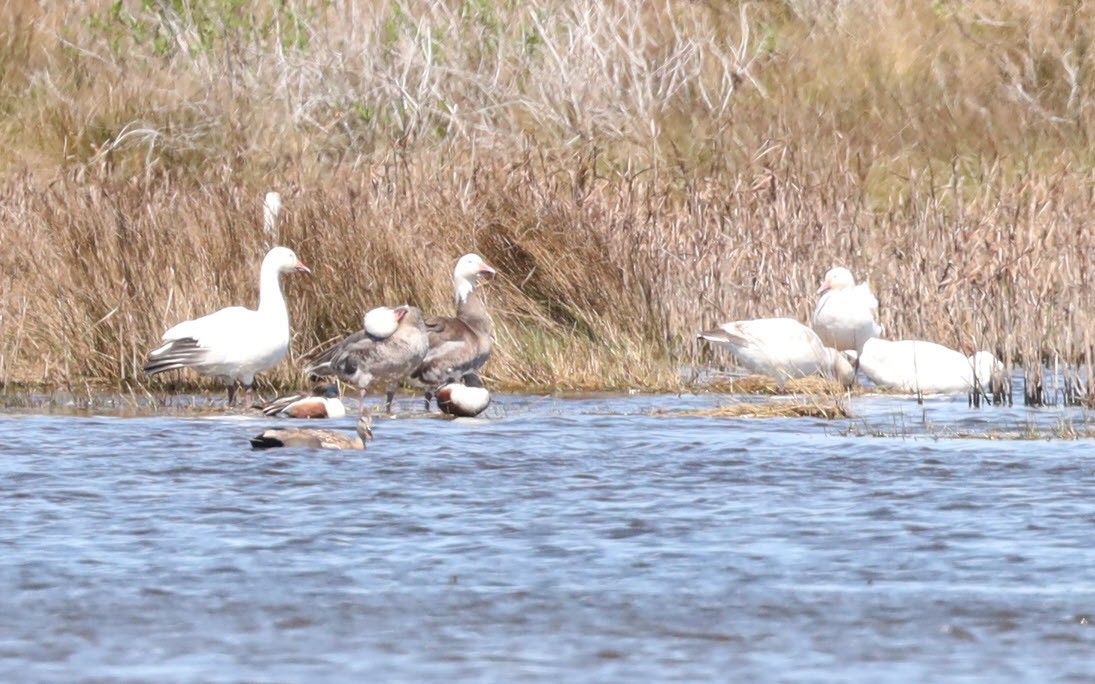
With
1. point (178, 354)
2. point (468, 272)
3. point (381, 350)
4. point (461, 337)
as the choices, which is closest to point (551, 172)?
point (468, 272)

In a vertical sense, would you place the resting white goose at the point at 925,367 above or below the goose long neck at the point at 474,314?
below

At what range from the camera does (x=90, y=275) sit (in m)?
13.5

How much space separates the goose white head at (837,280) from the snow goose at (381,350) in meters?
3.15

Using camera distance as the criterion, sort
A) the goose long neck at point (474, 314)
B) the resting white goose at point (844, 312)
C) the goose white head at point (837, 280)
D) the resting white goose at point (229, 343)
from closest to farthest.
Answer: the resting white goose at point (229, 343)
the goose long neck at point (474, 314)
the resting white goose at point (844, 312)
the goose white head at point (837, 280)

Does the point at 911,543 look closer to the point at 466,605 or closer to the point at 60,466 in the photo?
the point at 466,605

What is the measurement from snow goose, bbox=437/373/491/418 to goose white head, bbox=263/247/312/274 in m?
1.42

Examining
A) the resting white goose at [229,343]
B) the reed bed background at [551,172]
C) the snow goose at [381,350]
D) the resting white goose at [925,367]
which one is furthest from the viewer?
the reed bed background at [551,172]

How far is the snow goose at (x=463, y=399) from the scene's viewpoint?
12.1 metres

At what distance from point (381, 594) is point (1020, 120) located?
18261 mm

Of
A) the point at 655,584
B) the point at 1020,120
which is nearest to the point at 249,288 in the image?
the point at 655,584

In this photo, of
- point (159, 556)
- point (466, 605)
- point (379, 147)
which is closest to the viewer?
point (466, 605)

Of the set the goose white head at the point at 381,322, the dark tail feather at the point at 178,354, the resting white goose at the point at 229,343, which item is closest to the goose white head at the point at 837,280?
the goose white head at the point at 381,322

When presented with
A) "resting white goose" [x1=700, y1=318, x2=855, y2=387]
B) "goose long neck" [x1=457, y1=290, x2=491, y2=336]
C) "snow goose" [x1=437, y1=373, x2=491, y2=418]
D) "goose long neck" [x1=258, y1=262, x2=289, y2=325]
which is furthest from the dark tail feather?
"resting white goose" [x1=700, y1=318, x2=855, y2=387]

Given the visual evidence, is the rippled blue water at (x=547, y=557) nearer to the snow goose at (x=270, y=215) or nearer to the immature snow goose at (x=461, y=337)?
the immature snow goose at (x=461, y=337)
